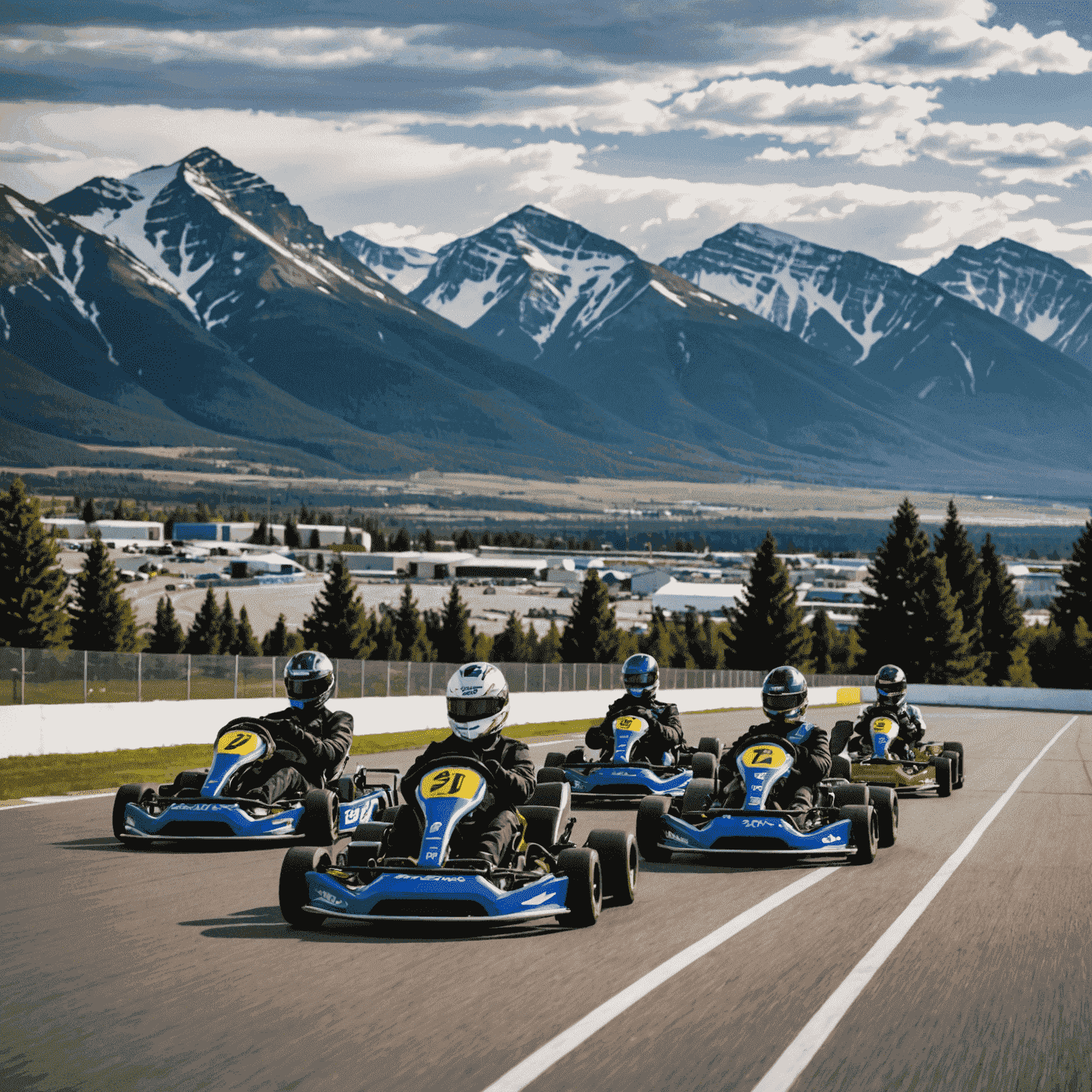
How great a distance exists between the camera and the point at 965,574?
127750mm

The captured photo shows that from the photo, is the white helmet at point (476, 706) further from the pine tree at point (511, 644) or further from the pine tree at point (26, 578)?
the pine tree at point (511, 644)

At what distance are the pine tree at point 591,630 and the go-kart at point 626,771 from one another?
9939 cm

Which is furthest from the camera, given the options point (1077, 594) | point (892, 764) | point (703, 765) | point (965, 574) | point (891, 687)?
point (1077, 594)

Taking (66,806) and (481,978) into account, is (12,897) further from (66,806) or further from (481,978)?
(66,806)

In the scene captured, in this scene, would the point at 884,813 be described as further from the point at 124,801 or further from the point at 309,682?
the point at 124,801

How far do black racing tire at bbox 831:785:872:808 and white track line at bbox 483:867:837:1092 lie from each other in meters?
2.57

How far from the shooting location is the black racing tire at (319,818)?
15.6 meters

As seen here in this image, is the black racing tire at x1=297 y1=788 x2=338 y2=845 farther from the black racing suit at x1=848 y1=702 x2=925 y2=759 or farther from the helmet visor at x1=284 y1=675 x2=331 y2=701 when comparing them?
the black racing suit at x1=848 y1=702 x2=925 y2=759

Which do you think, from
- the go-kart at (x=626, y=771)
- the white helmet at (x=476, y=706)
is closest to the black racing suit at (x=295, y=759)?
the white helmet at (x=476, y=706)

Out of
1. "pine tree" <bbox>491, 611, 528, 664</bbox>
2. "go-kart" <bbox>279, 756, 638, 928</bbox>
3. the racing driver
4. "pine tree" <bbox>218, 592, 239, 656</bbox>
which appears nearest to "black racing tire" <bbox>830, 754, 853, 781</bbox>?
the racing driver

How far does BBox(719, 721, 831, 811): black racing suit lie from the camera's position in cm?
1554

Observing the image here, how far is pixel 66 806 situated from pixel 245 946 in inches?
413

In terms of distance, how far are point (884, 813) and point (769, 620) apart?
99202 millimetres

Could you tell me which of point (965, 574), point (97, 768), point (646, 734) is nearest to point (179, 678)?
point (97, 768)
